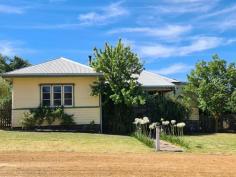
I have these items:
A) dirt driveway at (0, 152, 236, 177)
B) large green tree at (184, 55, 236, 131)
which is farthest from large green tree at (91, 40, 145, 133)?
dirt driveway at (0, 152, 236, 177)

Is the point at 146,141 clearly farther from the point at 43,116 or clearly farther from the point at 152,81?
the point at 152,81

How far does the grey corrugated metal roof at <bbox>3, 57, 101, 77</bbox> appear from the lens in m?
26.2

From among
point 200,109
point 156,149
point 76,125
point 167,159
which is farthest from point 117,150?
point 200,109

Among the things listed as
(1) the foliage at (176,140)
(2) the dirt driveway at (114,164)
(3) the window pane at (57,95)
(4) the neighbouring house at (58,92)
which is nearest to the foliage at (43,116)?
(4) the neighbouring house at (58,92)

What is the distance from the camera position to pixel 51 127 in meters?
26.7

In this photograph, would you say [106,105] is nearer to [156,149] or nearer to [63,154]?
[156,149]

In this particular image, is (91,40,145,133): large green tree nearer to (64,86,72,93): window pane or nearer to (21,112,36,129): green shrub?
(64,86,72,93): window pane

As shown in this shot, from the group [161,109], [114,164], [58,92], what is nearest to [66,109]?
[58,92]

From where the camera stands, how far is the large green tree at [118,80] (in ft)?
87.2

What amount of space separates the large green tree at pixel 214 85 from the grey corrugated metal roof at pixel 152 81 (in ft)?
7.83

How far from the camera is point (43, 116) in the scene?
26.2 m

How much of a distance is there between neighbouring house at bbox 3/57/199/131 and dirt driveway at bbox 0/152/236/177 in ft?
38.4

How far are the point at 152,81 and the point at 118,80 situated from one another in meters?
5.84

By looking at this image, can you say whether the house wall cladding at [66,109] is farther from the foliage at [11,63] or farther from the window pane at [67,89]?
the foliage at [11,63]
